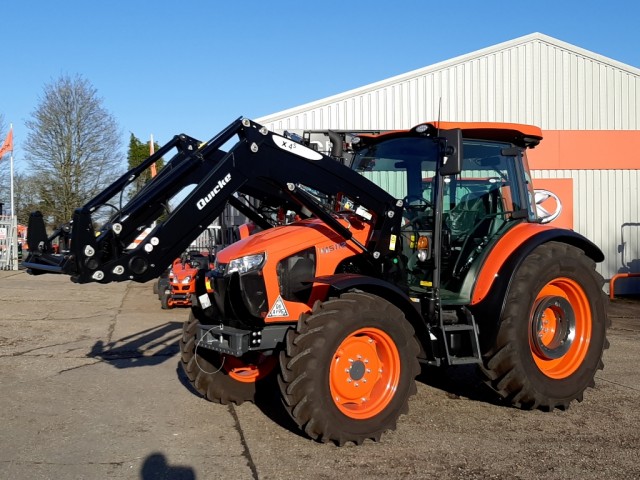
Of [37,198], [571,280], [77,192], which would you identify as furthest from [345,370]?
[37,198]

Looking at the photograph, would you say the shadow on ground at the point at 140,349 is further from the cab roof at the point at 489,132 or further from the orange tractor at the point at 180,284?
the cab roof at the point at 489,132

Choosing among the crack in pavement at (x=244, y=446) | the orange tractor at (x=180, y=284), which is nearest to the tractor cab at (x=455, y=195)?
the crack in pavement at (x=244, y=446)

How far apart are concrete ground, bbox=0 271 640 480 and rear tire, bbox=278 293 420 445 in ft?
0.75

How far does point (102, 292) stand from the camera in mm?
16781

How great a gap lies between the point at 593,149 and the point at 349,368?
42.7ft

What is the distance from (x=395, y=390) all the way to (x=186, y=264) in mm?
9360

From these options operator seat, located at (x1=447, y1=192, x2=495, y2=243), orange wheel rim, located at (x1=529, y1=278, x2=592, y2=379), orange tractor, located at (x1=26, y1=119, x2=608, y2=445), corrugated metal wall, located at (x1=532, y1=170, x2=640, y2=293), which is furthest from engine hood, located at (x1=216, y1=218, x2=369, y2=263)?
A: corrugated metal wall, located at (x1=532, y1=170, x2=640, y2=293)

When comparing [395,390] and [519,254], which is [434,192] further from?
[395,390]

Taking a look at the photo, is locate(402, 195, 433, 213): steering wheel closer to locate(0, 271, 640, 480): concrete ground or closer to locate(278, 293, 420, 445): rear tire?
locate(278, 293, 420, 445): rear tire

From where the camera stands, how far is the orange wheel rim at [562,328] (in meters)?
5.80

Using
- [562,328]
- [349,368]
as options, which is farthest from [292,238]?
[562,328]

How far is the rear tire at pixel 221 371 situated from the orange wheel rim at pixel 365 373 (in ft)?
3.94

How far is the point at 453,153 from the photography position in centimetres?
507

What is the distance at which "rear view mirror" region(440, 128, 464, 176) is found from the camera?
503 centimetres
